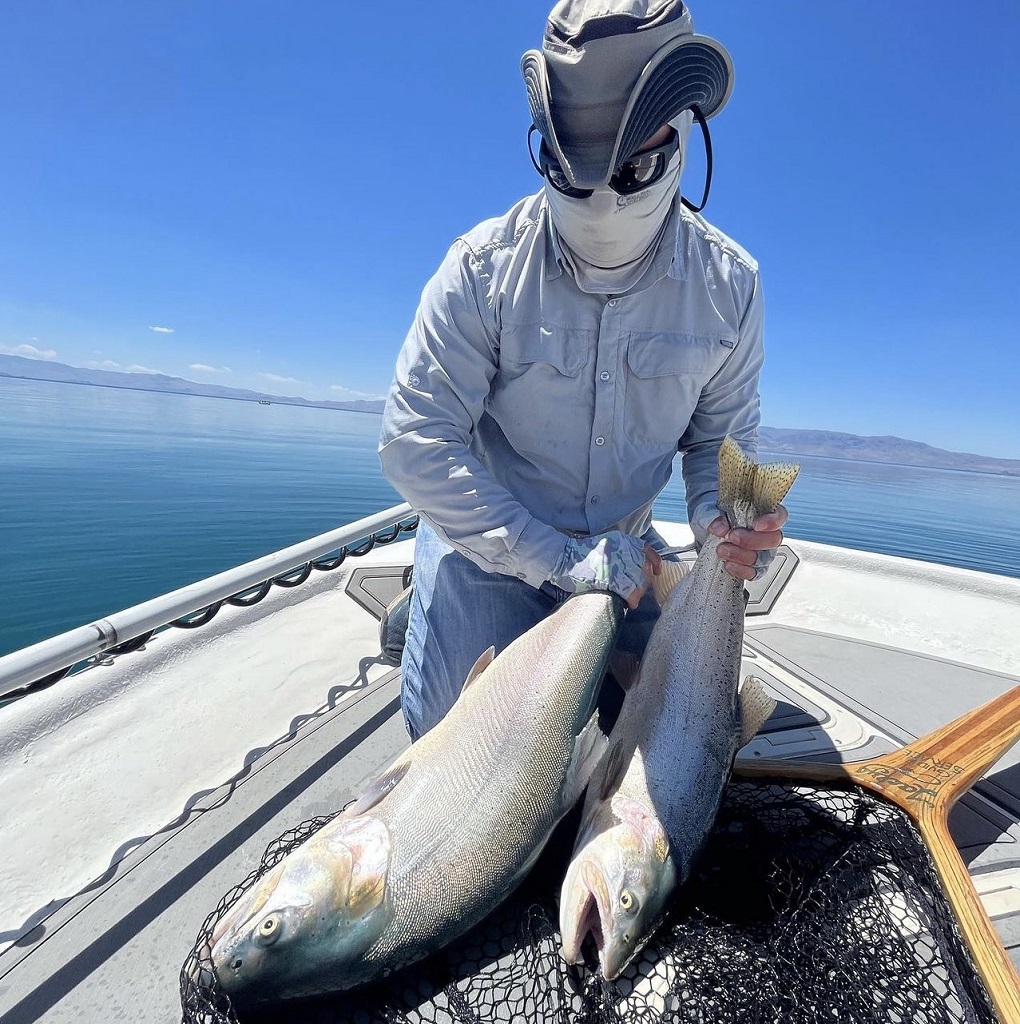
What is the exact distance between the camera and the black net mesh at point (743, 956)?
4.66ft

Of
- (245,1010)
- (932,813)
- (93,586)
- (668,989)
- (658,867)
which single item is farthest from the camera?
(93,586)

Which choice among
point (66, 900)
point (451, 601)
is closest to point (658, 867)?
point (451, 601)

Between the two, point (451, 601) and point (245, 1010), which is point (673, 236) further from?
point (245, 1010)

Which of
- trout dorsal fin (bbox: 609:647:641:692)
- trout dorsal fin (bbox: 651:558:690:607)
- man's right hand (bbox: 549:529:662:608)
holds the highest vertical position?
man's right hand (bbox: 549:529:662:608)

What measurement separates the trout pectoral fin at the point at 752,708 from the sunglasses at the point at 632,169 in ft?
6.07

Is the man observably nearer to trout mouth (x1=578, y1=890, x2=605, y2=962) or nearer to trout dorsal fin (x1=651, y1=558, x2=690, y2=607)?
trout dorsal fin (x1=651, y1=558, x2=690, y2=607)

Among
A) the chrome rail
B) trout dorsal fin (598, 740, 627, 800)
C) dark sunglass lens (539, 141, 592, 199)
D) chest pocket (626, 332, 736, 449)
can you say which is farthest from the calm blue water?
dark sunglass lens (539, 141, 592, 199)

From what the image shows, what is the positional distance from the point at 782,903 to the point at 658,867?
0.39 m

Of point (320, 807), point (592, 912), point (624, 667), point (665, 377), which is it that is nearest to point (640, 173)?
point (665, 377)

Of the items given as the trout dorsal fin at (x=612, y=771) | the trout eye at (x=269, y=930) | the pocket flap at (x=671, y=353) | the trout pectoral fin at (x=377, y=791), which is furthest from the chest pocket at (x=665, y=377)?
the trout eye at (x=269, y=930)

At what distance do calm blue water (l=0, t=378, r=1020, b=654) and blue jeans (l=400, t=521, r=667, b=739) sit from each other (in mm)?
5761

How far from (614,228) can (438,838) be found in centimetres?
204

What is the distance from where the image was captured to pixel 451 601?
264cm

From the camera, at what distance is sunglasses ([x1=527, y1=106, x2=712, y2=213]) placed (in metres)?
2.00
